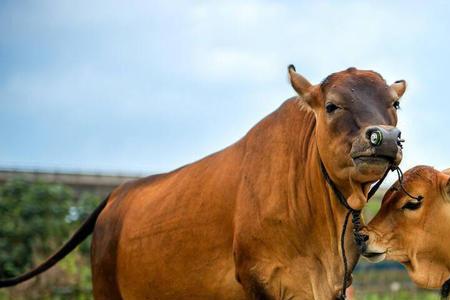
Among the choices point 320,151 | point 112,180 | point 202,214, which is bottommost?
point 112,180

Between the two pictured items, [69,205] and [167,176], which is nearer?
[167,176]

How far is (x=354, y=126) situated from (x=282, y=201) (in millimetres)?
932

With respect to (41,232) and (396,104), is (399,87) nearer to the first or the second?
(396,104)

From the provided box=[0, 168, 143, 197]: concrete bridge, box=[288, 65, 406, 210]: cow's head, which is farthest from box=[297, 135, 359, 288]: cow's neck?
box=[0, 168, 143, 197]: concrete bridge

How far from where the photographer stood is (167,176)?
905cm

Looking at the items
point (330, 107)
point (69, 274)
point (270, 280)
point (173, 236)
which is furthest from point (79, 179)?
point (330, 107)

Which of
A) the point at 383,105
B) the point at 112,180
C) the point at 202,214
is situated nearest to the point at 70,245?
the point at 202,214

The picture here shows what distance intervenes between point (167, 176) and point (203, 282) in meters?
1.71

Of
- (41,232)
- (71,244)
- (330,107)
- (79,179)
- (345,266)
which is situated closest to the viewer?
(330,107)

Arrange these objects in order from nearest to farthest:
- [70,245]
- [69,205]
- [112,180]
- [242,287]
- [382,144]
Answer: [382,144]
[242,287]
[70,245]
[69,205]
[112,180]

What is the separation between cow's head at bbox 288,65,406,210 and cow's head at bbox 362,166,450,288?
0.87 metres

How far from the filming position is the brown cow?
6555 millimetres

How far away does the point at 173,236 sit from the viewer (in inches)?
315

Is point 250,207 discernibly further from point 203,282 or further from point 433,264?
point 433,264
